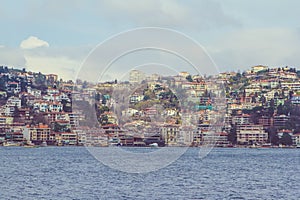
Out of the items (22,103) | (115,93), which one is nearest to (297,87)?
(22,103)

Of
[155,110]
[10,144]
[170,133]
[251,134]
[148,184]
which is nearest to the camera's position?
[148,184]

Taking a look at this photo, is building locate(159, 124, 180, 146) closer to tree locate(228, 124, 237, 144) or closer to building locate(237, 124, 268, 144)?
tree locate(228, 124, 237, 144)

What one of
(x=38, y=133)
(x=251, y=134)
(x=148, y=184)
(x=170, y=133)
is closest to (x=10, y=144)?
(x=38, y=133)

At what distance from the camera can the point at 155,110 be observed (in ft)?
184

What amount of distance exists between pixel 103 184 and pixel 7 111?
7169 centimetres

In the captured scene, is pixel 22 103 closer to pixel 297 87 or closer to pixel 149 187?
pixel 297 87

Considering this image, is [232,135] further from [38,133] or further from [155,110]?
[155,110]

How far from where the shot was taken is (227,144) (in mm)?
92562

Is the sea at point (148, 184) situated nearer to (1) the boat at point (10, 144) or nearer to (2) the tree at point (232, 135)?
(2) the tree at point (232, 135)

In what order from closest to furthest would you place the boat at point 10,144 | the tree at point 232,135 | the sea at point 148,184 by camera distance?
the sea at point 148,184 → the tree at point 232,135 → the boat at point 10,144

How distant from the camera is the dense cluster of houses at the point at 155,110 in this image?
153 ft

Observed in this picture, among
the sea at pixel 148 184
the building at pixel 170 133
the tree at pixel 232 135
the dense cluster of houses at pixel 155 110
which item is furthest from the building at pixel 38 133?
the sea at pixel 148 184

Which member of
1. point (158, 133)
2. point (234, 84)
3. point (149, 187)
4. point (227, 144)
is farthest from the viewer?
point (234, 84)

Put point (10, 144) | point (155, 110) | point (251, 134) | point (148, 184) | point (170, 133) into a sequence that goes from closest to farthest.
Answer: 1. point (148, 184)
2. point (155, 110)
3. point (170, 133)
4. point (251, 134)
5. point (10, 144)
